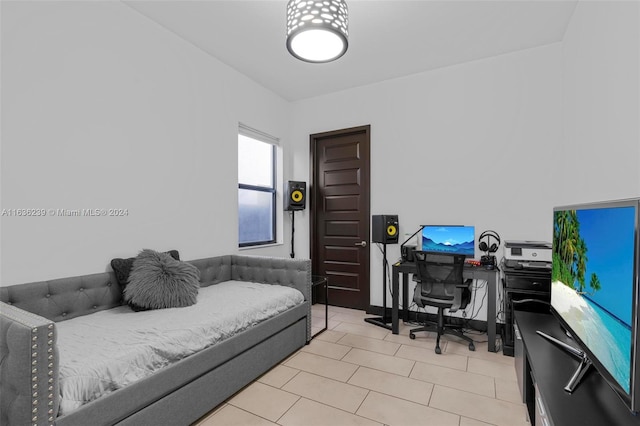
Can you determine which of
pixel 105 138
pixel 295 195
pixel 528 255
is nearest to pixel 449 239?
pixel 528 255

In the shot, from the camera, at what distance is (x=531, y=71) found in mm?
3270

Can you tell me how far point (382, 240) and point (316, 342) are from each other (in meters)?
1.34

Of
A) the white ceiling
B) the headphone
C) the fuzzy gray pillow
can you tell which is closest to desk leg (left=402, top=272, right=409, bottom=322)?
the headphone

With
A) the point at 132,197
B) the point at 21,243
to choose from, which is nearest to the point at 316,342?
the point at 132,197

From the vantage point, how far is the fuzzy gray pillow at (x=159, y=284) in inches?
91.0

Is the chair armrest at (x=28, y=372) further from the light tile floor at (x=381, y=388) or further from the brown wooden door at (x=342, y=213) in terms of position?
the brown wooden door at (x=342, y=213)

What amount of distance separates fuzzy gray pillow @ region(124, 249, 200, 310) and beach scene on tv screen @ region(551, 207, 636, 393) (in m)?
2.48

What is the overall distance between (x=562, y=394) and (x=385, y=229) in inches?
96.5

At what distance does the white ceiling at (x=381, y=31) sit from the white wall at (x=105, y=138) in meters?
0.29

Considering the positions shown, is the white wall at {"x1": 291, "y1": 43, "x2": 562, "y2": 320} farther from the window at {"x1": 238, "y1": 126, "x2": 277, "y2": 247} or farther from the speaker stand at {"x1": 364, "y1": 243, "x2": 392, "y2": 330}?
the window at {"x1": 238, "y1": 126, "x2": 277, "y2": 247}

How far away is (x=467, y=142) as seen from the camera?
11.7ft

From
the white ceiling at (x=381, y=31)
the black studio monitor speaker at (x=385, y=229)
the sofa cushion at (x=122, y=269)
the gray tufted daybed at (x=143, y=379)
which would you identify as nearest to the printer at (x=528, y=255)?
the black studio monitor speaker at (x=385, y=229)

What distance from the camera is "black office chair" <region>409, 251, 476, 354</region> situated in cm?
297

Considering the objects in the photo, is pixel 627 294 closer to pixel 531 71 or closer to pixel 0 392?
pixel 0 392
